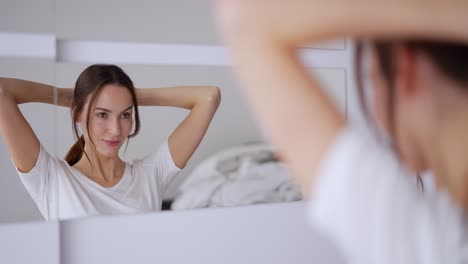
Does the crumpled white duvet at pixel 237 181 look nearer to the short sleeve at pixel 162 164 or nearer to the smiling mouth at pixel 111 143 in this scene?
the short sleeve at pixel 162 164

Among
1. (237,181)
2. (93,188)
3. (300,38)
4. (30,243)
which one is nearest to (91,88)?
(93,188)

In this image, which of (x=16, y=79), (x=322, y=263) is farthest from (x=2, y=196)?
(x=322, y=263)

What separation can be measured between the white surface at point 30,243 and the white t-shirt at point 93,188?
7cm

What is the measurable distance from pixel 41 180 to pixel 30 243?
0.91 ft

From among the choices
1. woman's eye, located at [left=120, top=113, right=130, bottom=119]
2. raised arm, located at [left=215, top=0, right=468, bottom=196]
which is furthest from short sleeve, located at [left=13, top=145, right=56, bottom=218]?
raised arm, located at [left=215, top=0, right=468, bottom=196]

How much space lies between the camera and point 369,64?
0.44m

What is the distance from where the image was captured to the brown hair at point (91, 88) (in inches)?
74.2

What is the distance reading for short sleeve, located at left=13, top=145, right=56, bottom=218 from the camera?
180 cm

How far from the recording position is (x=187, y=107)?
2104mm

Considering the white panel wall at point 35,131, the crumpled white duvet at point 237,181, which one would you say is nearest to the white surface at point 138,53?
the white panel wall at point 35,131

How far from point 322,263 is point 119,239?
1.11 meters

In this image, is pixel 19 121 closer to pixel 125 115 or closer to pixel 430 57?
pixel 125 115

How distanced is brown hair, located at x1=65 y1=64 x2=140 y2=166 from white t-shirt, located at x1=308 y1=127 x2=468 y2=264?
1635 millimetres

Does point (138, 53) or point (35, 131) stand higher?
point (138, 53)
